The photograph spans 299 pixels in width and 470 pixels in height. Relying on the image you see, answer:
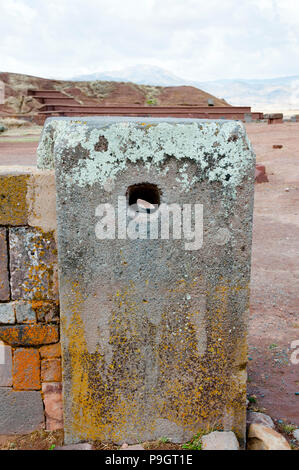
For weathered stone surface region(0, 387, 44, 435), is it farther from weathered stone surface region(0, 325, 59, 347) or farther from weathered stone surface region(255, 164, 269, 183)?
weathered stone surface region(255, 164, 269, 183)

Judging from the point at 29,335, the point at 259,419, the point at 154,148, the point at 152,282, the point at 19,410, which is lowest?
the point at 259,419

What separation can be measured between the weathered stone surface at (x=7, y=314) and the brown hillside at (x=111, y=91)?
42237 mm

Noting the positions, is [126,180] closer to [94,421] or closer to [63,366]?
[63,366]

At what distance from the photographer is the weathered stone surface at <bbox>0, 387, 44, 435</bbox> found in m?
2.95

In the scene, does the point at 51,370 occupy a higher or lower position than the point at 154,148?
lower

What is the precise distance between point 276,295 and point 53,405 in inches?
146

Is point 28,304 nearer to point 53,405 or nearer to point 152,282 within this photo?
point 53,405

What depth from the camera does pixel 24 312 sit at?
2.82m

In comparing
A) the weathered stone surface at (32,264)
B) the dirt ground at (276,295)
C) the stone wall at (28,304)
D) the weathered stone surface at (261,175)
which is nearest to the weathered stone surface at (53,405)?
the stone wall at (28,304)

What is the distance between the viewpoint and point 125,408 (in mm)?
2758

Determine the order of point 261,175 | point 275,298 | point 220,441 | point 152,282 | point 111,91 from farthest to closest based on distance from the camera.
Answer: point 111,91 < point 261,175 < point 275,298 < point 220,441 < point 152,282

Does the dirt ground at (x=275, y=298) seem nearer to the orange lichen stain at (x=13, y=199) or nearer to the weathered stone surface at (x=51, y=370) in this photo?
the weathered stone surface at (x=51, y=370)

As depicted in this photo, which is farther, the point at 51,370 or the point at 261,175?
the point at 261,175

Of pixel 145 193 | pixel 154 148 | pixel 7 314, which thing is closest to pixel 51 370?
pixel 7 314
